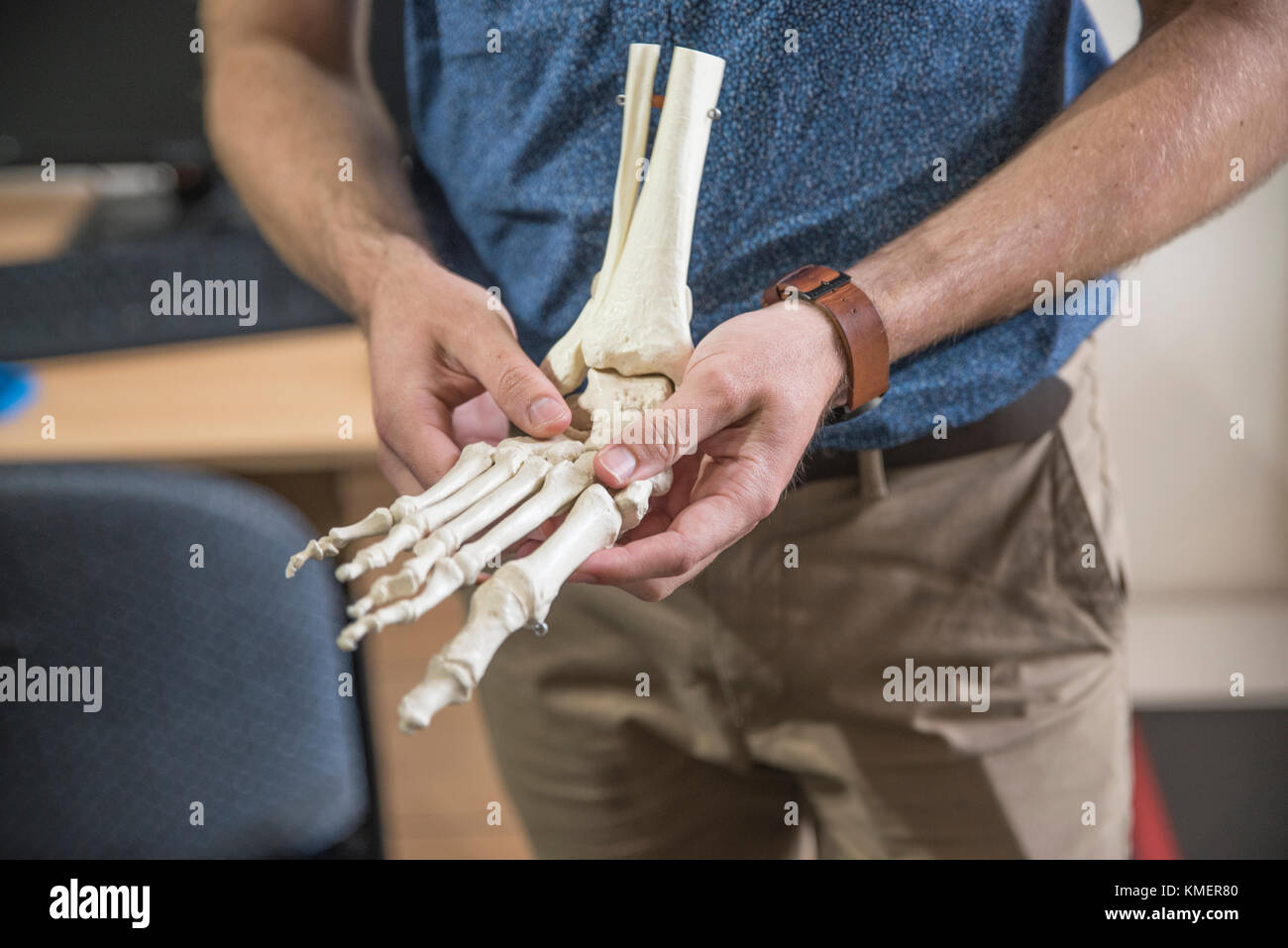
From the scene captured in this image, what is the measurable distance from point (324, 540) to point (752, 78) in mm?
260

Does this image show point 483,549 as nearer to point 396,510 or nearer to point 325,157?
point 396,510

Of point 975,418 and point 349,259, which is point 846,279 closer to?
point 975,418

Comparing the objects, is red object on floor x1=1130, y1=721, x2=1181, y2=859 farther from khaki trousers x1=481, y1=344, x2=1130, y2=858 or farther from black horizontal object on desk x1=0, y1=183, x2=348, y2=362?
black horizontal object on desk x1=0, y1=183, x2=348, y2=362

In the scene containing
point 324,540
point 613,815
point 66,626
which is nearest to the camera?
point 324,540

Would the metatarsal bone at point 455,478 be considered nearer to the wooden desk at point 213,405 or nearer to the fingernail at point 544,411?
the fingernail at point 544,411

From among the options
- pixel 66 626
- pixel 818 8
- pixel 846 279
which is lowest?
pixel 66 626

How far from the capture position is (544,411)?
0.40 metres

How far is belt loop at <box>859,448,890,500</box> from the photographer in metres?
0.49

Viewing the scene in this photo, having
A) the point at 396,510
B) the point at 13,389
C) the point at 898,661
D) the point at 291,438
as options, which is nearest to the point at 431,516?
the point at 396,510

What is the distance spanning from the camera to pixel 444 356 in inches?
17.3

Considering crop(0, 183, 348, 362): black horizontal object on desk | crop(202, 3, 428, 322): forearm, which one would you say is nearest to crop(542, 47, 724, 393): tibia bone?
crop(202, 3, 428, 322): forearm

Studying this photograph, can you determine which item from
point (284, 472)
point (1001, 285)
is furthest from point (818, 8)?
point (284, 472)

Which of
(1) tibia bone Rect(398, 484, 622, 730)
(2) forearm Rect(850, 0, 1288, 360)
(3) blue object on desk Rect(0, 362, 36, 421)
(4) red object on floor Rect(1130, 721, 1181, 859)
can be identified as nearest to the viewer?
(1) tibia bone Rect(398, 484, 622, 730)
